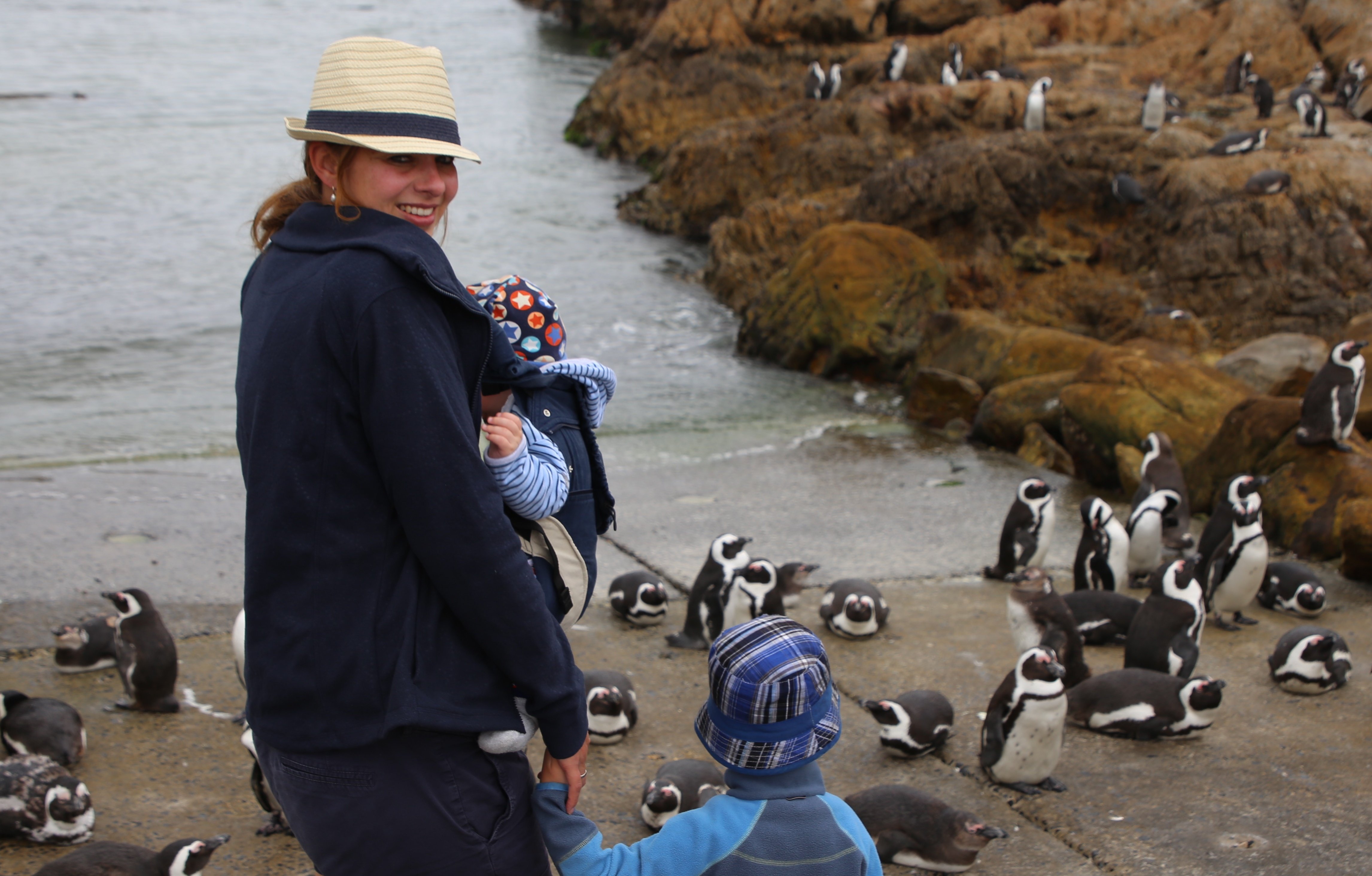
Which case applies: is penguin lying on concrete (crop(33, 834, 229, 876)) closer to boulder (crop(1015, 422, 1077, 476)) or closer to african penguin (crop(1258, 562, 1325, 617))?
african penguin (crop(1258, 562, 1325, 617))

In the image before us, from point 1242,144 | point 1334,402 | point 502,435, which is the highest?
point 1242,144

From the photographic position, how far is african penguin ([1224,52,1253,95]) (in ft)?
66.7

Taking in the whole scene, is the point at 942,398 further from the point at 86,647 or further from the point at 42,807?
the point at 42,807

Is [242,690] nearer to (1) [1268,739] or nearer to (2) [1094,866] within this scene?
(2) [1094,866]

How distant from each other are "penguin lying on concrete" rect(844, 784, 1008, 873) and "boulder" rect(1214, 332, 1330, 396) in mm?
7362

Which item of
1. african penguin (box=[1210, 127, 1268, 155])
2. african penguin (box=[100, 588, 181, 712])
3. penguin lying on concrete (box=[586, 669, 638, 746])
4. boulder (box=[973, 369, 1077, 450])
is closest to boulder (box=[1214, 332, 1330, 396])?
boulder (box=[973, 369, 1077, 450])

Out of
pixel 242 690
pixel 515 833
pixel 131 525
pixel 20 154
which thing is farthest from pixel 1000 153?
pixel 20 154

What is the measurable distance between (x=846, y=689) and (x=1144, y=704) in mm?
1149

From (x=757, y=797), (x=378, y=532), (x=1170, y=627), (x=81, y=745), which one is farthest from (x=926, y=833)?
(x=81, y=745)

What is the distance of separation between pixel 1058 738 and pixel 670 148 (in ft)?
74.2

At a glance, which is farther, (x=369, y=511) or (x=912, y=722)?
(x=912, y=722)

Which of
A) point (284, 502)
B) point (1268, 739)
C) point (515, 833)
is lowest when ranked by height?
point (1268, 739)

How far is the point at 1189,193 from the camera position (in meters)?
14.8

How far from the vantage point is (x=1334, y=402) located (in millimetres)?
6957
